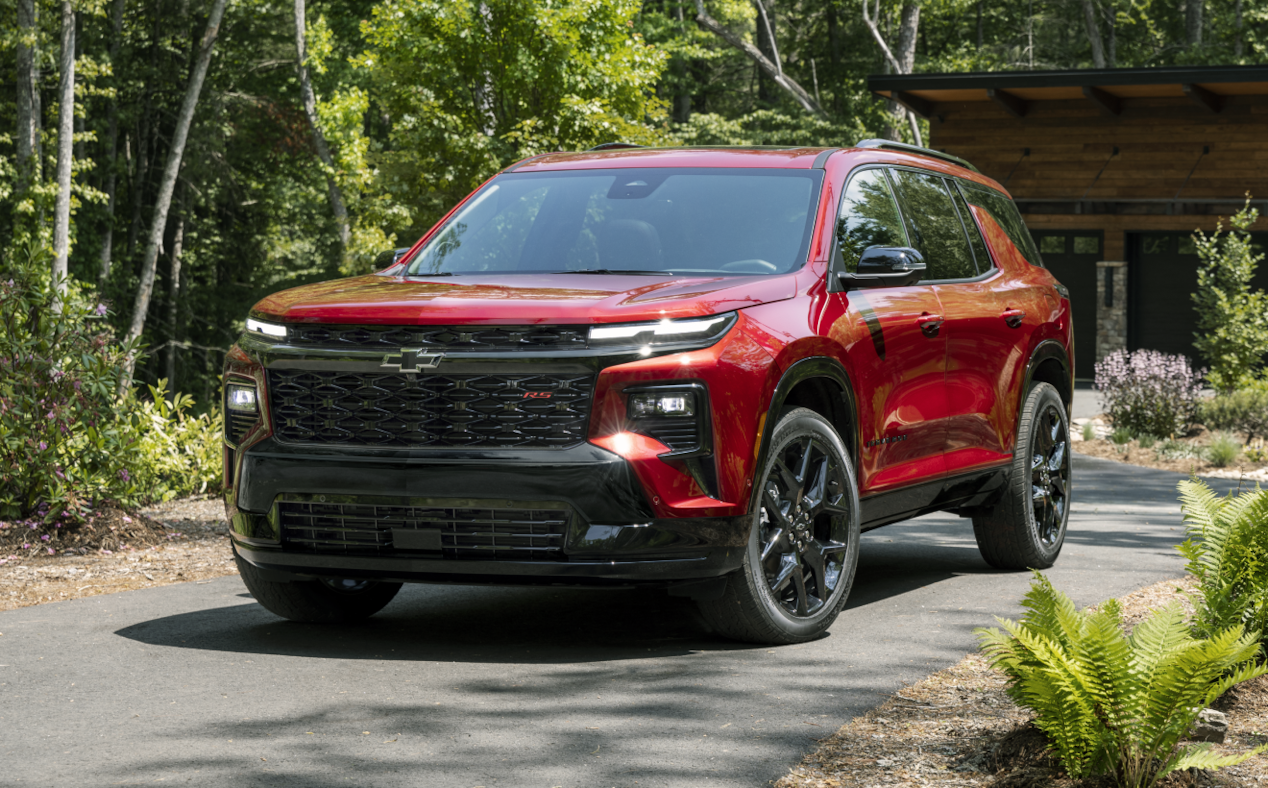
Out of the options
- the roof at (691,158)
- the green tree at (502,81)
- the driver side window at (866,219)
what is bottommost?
the driver side window at (866,219)

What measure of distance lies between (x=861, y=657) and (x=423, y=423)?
6.29 feet

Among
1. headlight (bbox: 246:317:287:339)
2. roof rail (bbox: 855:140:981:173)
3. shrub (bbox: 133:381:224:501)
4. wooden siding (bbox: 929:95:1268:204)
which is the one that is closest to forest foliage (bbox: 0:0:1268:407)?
wooden siding (bbox: 929:95:1268:204)

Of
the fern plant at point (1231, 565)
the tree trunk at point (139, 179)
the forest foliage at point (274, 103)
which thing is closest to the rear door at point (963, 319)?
the fern plant at point (1231, 565)

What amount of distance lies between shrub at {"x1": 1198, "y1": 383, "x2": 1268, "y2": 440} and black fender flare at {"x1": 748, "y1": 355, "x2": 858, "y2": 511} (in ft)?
40.8

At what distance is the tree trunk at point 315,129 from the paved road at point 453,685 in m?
28.6

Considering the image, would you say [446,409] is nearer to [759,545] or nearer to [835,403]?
[759,545]

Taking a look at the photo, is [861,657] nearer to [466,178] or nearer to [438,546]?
[438,546]

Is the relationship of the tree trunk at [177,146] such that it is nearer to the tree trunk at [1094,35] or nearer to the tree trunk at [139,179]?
the tree trunk at [139,179]

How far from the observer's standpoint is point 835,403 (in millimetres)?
6211

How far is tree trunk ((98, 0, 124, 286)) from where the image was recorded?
121ft

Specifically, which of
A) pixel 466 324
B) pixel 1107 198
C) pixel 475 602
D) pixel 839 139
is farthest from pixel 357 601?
pixel 839 139

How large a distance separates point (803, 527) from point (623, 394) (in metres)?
1.13

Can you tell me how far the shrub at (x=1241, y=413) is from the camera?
17.0 metres

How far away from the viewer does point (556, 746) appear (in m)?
4.32
